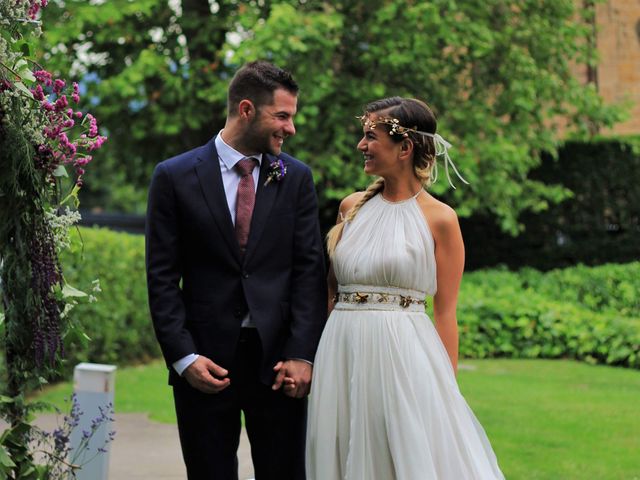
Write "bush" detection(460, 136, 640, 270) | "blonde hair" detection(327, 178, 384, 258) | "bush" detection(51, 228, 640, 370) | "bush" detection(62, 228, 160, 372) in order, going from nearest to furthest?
1. "blonde hair" detection(327, 178, 384, 258)
2. "bush" detection(62, 228, 160, 372)
3. "bush" detection(51, 228, 640, 370)
4. "bush" detection(460, 136, 640, 270)

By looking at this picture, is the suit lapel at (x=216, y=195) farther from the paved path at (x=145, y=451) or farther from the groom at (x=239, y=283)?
the paved path at (x=145, y=451)

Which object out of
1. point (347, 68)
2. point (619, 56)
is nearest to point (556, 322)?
point (347, 68)

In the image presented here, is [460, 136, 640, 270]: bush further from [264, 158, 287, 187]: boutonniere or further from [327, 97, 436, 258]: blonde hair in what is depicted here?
[264, 158, 287, 187]: boutonniere

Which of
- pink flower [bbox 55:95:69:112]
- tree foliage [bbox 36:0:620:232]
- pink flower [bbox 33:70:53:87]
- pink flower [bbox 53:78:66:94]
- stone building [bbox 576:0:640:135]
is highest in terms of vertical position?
stone building [bbox 576:0:640:135]

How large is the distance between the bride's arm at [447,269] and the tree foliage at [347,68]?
32.8ft

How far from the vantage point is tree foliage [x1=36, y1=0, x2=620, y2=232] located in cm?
1497

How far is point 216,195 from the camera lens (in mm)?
4176

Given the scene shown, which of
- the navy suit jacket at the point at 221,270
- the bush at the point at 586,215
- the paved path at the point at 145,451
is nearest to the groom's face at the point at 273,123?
the navy suit jacket at the point at 221,270

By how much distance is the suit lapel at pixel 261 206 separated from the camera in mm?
4152

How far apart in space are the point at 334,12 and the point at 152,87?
3251 millimetres

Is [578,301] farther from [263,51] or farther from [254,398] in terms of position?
[254,398]

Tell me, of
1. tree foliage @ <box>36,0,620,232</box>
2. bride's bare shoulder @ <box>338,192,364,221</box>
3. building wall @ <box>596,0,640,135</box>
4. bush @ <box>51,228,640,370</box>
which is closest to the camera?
bride's bare shoulder @ <box>338,192,364,221</box>

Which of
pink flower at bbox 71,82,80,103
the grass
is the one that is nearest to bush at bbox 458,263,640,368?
the grass

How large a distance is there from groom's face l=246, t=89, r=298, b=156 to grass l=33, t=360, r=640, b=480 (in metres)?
3.57
